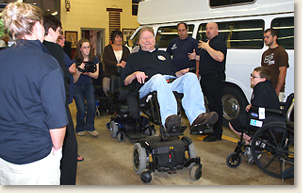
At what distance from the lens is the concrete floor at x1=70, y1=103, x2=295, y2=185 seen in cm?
319

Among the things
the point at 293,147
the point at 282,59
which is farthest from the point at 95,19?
the point at 293,147

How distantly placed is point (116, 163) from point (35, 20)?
8.18 ft

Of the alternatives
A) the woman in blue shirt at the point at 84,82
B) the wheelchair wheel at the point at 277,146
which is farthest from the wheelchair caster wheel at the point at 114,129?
the wheelchair wheel at the point at 277,146

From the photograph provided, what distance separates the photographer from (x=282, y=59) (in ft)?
13.4

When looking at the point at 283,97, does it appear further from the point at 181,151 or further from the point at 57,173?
the point at 57,173

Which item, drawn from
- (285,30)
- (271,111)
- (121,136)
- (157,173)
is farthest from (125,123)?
(285,30)

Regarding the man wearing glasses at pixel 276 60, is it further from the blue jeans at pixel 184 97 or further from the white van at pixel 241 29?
the blue jeans at pixel 184 97

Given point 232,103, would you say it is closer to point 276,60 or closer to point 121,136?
point 276,60

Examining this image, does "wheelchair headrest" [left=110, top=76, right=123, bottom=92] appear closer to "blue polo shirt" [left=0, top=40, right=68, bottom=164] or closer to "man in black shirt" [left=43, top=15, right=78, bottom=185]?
"man in black shirt" [left=43, top=15, right=78, bottom=185]

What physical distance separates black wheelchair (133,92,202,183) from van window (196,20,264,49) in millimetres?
2310

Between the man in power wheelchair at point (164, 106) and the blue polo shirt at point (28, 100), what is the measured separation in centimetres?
145

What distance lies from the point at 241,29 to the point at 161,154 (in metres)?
2.90

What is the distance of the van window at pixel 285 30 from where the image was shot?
4227 mm

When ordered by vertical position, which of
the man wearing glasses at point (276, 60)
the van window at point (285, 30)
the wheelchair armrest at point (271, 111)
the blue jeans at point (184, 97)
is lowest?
the wheelchair armrest at point (271, 111)
